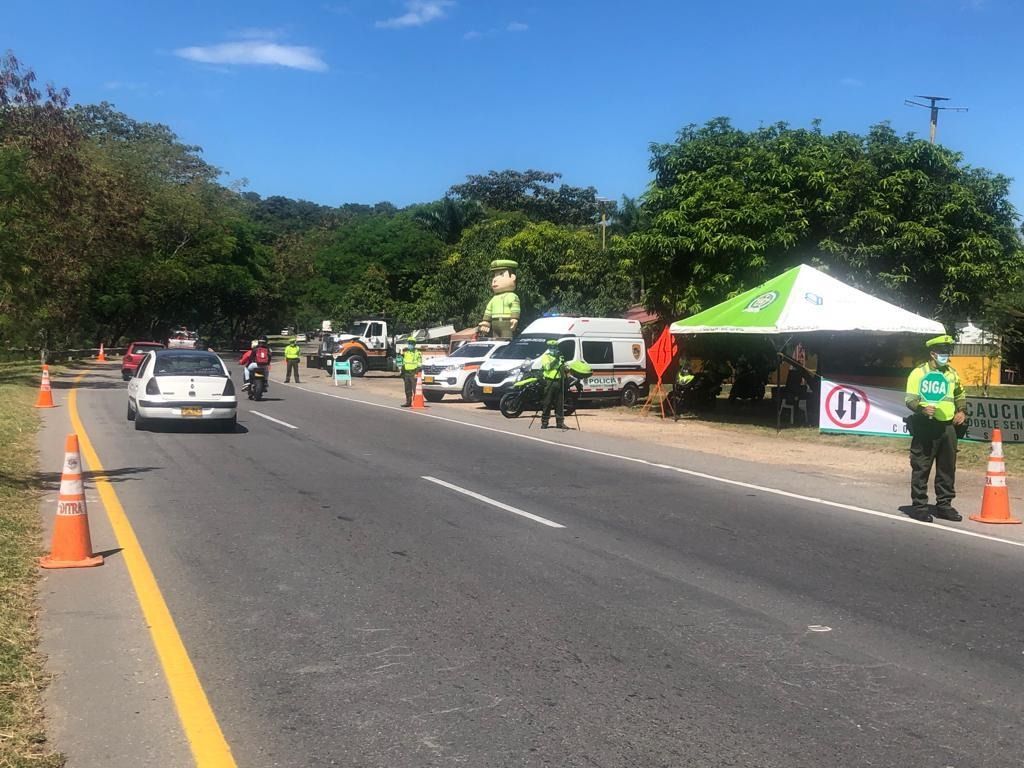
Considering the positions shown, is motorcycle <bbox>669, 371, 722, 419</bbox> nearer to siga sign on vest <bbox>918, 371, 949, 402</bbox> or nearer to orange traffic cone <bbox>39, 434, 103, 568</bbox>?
siga sign on vest <bbox>918, 371, 949, 402</bbox>

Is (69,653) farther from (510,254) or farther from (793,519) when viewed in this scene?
(510,254)

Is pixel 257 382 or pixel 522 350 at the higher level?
pixel 522 350

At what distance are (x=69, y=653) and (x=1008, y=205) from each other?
2348cm

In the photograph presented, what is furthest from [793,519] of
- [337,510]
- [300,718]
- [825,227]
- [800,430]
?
[825,227]

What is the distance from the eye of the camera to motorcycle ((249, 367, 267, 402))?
2627 cm

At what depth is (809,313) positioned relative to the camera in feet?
62.8

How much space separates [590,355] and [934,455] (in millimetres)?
17173

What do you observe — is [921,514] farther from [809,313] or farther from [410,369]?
[410,369]

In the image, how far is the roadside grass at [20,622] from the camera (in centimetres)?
431

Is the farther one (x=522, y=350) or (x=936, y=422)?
(x=522, y=350)

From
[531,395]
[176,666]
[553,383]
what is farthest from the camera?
[531,395]

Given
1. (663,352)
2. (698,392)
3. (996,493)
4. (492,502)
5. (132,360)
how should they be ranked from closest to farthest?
(996,493)
(492,502)
(663,352)
(698,392)
(132,360)

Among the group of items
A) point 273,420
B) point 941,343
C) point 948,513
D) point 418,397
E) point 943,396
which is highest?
point 941,343

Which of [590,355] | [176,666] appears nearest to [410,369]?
[590,355]
